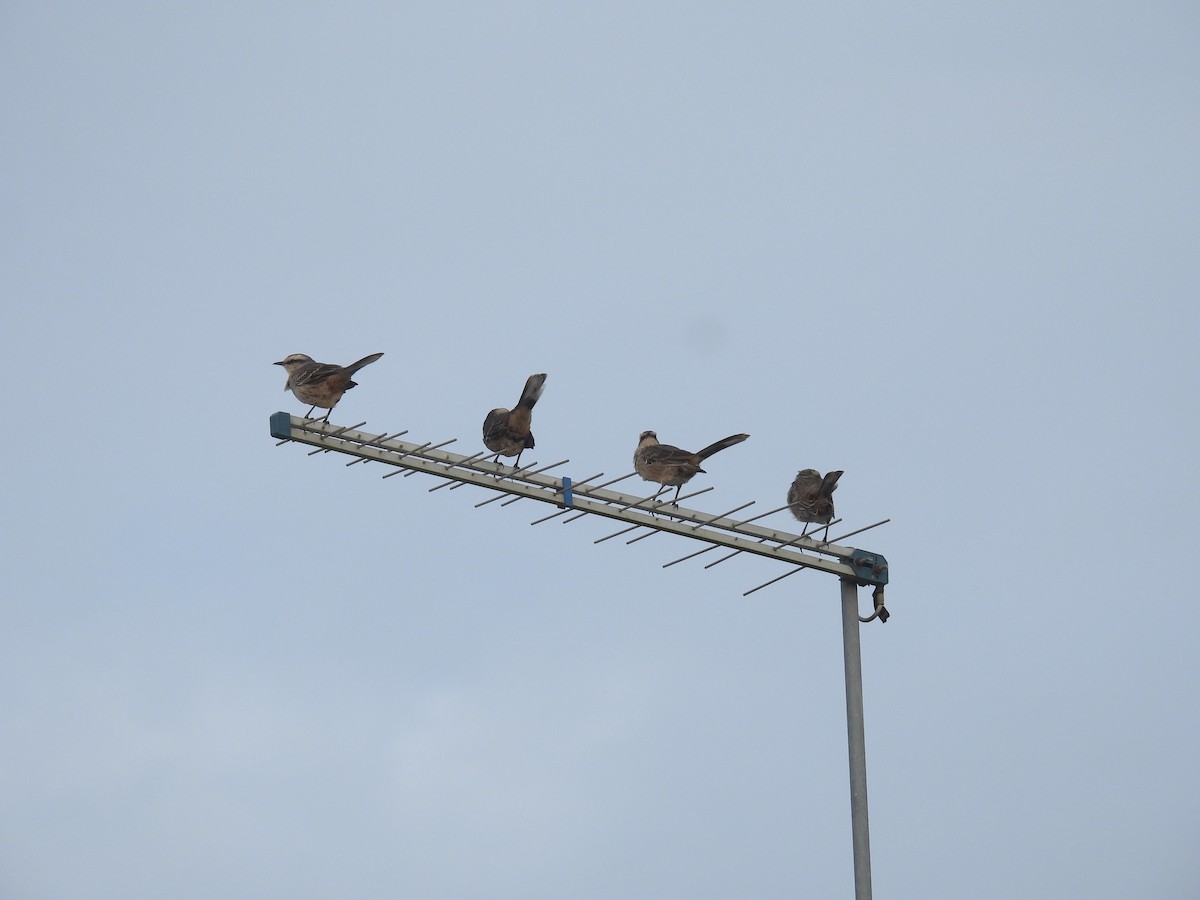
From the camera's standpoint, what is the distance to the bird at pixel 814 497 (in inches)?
633

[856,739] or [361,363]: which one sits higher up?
[361,363]

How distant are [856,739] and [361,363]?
594 centimetres

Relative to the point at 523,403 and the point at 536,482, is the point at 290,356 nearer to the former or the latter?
the point at 523,403

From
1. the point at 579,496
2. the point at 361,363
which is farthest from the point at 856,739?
the point at 361,363

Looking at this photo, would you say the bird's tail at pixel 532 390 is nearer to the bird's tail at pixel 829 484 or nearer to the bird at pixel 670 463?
the bird at pixel 670 463

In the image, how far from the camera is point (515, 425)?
15.6 metres

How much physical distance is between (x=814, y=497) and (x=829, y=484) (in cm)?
24

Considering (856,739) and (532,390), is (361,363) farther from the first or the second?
(856,739)

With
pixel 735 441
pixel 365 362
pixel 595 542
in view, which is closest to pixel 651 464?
pixel 735 441

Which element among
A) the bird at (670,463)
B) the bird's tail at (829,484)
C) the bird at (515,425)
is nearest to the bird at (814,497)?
the bird's tail at (829,484)

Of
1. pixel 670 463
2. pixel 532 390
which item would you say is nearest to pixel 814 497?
pixel 670 463

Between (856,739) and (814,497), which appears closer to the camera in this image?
(856,739)

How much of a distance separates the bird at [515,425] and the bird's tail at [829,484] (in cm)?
279

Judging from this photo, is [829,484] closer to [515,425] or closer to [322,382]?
[515,425]
